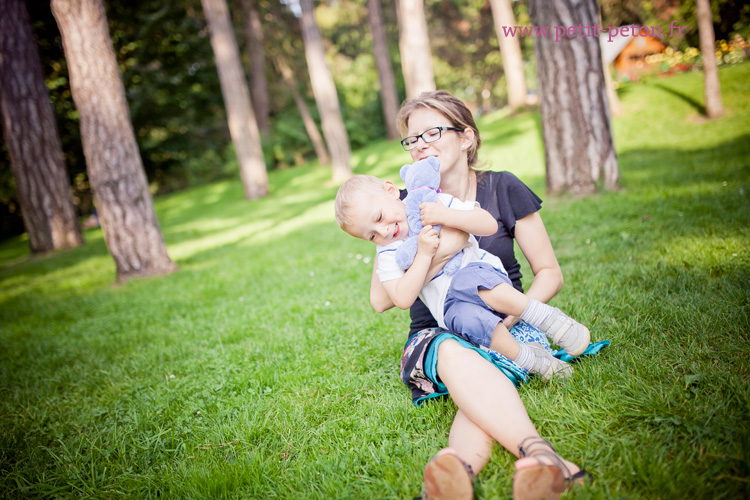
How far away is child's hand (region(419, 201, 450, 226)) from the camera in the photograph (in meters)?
1.77

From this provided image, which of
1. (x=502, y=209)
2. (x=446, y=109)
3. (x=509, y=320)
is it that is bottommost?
(x=509, y=320)

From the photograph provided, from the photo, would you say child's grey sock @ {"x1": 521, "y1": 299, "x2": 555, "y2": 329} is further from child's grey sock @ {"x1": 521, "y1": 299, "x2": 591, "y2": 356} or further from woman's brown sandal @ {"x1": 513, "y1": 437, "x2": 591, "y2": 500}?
woman's brown sandal @ {"x1": 513, "y1": 437, "x2": 591, "y2": 500}

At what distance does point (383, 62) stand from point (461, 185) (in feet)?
64.0

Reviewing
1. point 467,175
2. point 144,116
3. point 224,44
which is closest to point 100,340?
point 467,175

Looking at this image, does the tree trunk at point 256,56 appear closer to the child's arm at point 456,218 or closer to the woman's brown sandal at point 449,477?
the child's arm at point 456,218

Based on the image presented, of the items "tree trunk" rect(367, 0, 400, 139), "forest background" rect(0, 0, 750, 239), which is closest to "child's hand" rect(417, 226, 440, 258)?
"tree trunk" rect(367, 0, 400, 139)

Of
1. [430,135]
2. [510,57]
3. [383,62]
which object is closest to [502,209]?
[430,135]

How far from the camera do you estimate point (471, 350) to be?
1.75 metres

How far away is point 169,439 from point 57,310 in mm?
4323

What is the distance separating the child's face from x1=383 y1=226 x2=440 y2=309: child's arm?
0.73 ft

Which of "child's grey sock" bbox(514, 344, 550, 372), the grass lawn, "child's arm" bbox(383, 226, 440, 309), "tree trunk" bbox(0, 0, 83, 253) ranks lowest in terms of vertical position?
the grass lawn

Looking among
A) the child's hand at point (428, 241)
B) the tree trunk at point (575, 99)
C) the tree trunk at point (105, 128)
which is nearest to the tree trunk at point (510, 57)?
the tree trunk at point (575, 99)

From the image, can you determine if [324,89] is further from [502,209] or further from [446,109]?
[502,209]

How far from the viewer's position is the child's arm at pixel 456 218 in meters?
1.77
